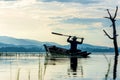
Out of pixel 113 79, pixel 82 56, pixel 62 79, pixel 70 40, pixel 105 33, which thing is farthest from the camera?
pixel 82 56

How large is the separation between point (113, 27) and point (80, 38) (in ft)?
225

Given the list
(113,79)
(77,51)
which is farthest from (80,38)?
(113,79)

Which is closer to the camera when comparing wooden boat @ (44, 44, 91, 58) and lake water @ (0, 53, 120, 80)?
lake water @ (0, 53, 120, 80)

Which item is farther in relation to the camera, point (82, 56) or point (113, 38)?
point (82, 56)

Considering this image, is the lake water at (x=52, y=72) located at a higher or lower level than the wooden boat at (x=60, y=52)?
higher

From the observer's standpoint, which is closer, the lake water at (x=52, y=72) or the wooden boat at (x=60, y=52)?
the lake water at (x=52, y=72)

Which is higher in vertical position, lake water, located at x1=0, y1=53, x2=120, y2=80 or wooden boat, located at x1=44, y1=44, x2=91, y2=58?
lake water, located at x1=0, y1=53, x2=120, y2=80

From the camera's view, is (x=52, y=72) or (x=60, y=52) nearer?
(x=52, y=72)

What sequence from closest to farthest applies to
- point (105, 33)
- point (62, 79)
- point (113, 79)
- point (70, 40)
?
point (113, 79)
point (62, 79)
point (105, 33)
point (70, 40)

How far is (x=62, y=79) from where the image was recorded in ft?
116

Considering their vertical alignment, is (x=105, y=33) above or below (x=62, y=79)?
above

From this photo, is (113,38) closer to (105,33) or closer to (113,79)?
(105,33)

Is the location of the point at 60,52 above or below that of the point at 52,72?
below

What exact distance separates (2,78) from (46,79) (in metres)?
3.46
